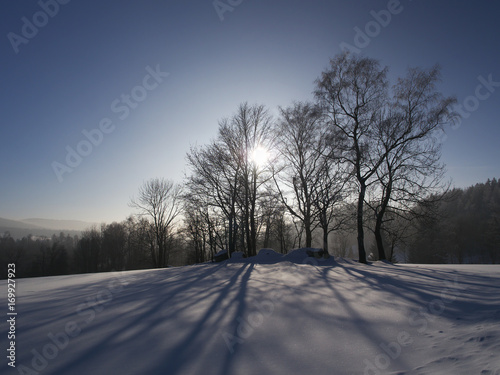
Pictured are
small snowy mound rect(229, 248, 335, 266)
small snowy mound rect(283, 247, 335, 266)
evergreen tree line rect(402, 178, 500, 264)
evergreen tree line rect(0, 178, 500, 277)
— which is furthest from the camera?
evergreen tree line rect(402, 178, 500, 264)

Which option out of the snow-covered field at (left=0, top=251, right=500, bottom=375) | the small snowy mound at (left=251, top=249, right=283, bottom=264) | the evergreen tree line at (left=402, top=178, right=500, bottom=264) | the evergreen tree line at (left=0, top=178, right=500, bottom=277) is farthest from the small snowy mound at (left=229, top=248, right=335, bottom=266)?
the evergreen tree line at (left=402, top=178, right=500, bottom=264)

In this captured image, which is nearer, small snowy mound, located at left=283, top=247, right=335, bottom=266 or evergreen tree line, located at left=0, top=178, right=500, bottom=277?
small snowy mound, located at left=283, top=247, right=335, bottom=266

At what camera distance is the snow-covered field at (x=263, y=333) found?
2.35 metres

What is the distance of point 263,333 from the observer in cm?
316

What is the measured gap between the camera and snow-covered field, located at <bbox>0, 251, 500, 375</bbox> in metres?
2.35

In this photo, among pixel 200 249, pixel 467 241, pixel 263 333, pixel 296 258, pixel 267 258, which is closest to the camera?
pixel 263 333

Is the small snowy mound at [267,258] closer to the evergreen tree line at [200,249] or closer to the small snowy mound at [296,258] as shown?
the small snowy mound at [296,258]

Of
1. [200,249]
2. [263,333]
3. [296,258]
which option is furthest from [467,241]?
[263,333]

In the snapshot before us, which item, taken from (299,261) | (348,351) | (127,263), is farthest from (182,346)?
(127,263)

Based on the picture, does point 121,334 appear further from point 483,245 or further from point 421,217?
point 483,245

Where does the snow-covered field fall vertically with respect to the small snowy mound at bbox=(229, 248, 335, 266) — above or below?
above

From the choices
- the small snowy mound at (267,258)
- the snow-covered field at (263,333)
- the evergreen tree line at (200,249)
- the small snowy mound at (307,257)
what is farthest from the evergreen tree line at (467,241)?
the snow-covered field at (263,333)

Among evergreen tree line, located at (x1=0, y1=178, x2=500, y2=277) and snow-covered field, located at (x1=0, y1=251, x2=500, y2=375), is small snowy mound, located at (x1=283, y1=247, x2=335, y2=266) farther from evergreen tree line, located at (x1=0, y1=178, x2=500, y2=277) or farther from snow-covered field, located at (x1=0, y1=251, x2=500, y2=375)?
evergreen tree line, located at (x1=0, y1=178, x2=500, y2=277)

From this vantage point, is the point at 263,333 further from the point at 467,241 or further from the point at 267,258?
the point at 467,241
